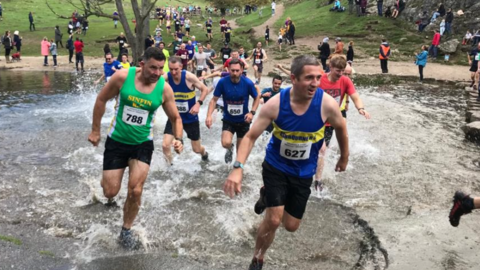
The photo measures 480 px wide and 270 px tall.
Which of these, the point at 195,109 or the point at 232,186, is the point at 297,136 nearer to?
the point at 232,186

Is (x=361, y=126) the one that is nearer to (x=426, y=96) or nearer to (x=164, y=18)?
(x=426, y=96)

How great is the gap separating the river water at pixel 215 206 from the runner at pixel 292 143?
0.79m

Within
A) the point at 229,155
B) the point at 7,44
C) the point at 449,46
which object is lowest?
the point at 229,155

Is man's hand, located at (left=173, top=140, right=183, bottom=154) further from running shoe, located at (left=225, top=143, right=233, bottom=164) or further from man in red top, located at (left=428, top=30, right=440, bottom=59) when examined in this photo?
man in red top, located at (left=428, top=30, right=440, bottom=59)

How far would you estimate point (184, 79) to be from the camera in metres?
7.35

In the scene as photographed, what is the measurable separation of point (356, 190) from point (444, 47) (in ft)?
68.4

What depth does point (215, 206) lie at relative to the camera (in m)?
6.15

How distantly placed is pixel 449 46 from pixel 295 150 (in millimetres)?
23577

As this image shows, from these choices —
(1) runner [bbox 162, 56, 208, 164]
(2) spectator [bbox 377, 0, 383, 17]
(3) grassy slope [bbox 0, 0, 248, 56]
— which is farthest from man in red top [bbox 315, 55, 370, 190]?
(2) spectator [bbox 377, 0, 383, 17]

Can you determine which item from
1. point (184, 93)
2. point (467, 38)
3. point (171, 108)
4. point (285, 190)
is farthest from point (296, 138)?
point (467, 38)

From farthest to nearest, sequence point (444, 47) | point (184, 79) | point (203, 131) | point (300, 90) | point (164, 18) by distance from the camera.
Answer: point (164, 18), point (444, 47), point (203, 131), point (184, 79), point (300, 90)

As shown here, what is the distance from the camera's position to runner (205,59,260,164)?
7186mm

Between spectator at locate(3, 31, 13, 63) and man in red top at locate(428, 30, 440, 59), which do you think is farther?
spectator at locate(3, 31, 13, 63)

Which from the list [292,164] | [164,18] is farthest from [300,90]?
[164,18]
